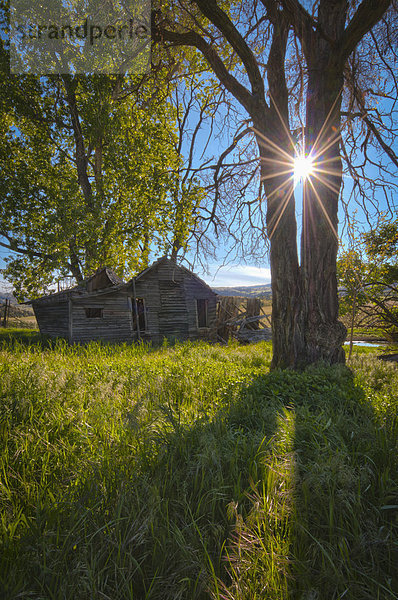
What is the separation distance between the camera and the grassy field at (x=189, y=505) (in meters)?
1.25

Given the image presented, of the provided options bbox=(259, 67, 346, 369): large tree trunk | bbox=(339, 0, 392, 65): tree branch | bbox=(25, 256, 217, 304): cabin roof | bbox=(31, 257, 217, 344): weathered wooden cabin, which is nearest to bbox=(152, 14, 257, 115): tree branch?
bbox=(259, 67, 346, 369): large tree trunk

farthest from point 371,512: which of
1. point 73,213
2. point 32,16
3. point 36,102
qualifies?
point 32,16

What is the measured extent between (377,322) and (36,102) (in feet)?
74.8

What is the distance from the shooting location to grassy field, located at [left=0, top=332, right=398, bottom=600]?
1248 millimetres

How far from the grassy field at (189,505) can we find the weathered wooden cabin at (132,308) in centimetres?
1246

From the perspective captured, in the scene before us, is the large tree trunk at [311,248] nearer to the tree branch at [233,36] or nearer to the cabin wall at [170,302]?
the tree branch at [233,36]

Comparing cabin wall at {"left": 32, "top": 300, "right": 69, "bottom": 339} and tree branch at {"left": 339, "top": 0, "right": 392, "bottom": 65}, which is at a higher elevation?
tree branch at {"left": 339, "top": 0, "right": 392, "bottom": 65}

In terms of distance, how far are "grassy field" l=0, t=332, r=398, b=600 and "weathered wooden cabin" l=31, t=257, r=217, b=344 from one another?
12.5 meters

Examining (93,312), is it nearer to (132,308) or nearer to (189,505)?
(132,308)

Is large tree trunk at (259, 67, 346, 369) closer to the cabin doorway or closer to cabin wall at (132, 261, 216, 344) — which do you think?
cabin wall at (132, 261, 216, 344)

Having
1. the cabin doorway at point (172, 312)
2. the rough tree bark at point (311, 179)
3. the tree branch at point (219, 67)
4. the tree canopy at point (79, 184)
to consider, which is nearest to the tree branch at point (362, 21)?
the rough tree bark at point (311, 179)

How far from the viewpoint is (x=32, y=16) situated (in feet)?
53.7

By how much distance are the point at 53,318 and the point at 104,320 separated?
439cm

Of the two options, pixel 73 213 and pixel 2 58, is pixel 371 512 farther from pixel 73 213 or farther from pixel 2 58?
pixel 2 58
